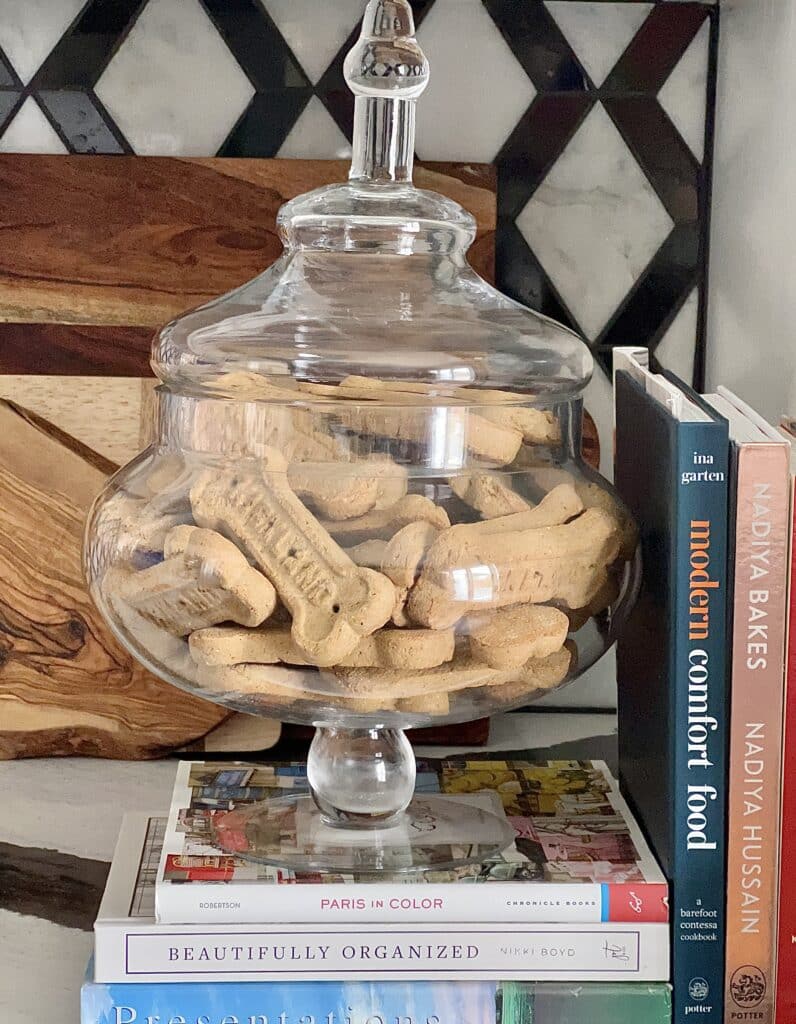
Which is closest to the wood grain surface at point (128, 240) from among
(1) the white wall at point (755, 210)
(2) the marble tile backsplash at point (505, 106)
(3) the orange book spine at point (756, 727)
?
(2) the marble tile backsplash at point (505, 106)

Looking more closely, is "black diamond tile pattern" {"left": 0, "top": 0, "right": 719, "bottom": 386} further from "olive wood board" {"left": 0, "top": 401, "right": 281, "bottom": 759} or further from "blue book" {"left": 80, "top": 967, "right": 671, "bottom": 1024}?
"blue book" {"left": 80, "top": 967, "right": 671, "bottom": 1024}

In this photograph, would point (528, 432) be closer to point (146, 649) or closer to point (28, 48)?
point (146, 649)

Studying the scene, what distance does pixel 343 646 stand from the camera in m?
0.53

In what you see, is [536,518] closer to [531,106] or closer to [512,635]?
[512,635]

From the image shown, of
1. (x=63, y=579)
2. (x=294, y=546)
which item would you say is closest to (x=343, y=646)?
(x=294, y=546)

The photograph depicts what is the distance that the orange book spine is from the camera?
1.87 ft

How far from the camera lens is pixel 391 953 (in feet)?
1.86

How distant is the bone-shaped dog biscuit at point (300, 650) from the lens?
0.53 metres

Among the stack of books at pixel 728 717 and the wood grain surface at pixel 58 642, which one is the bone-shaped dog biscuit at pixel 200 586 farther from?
the wood grain surface at pixel 58 642

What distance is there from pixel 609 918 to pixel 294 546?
0.22m

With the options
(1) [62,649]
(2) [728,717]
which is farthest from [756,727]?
(1) [62,649]

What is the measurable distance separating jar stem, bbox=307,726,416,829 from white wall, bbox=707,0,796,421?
1.13 feet

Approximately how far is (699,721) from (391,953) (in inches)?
6.8

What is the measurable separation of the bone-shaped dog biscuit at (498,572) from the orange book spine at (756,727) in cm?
7
